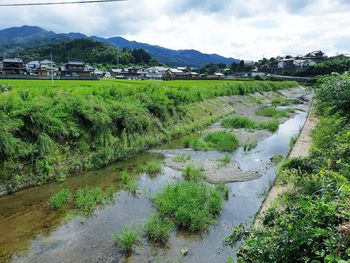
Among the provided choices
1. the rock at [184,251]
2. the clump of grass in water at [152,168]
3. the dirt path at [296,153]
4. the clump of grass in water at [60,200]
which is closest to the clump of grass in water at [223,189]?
the dirt path at [296,153]

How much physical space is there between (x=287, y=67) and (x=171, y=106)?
128460 millimetres

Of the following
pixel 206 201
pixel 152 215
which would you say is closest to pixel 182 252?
pixel 152 215

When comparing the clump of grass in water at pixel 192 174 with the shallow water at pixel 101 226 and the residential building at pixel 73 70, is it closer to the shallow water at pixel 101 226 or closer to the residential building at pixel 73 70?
the shallow water at pixel 101 226

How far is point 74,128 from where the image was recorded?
59.7 ft

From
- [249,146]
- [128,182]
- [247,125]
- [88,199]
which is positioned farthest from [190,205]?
[247,125]

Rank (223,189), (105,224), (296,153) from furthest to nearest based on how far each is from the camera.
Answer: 1. (296,153)
2. (223,189)
3. (105,224)

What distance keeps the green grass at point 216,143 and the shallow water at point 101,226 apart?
601cm

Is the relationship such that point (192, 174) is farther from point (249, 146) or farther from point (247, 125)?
point (247, 125)

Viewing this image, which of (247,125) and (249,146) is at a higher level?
(247,125)

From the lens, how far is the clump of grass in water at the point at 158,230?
10055 mm

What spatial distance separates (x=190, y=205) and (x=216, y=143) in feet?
39.9

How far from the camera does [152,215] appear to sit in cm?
1145

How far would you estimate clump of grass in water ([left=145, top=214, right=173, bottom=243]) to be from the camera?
10055 millimetres

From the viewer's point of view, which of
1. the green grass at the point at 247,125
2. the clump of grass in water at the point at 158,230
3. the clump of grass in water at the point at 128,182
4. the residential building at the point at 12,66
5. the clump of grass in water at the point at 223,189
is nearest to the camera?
the clump of grass in water at the point at 158,230
